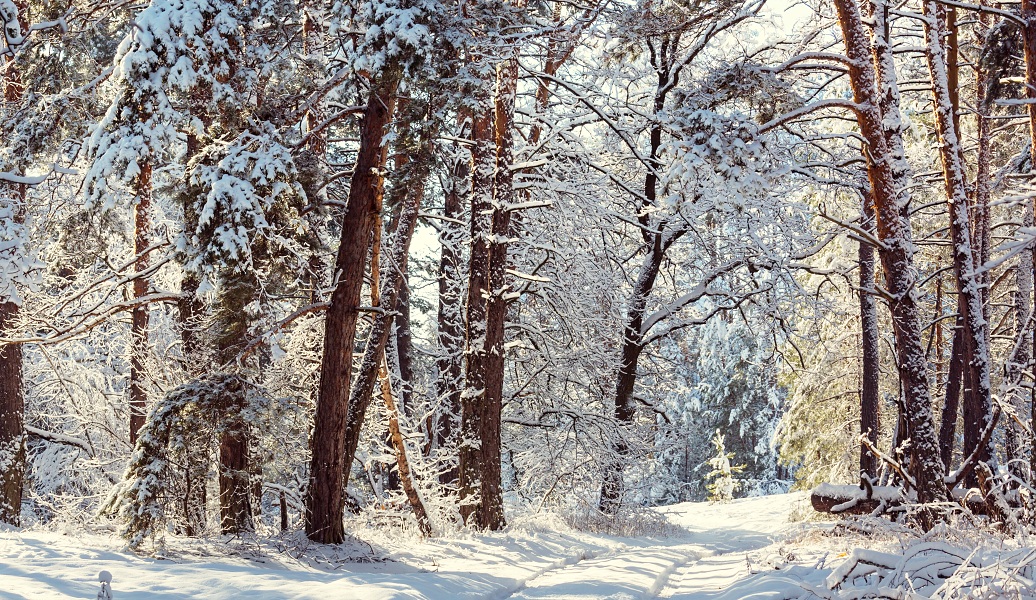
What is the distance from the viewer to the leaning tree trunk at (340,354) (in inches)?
351

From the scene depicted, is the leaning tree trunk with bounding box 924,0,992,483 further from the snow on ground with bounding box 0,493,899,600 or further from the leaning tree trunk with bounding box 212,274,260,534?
the leaning tree trunk with bounding box 212,274,260,534

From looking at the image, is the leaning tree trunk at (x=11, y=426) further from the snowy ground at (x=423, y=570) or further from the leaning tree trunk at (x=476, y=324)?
the leaning tree trunk at (x=476, y=324)

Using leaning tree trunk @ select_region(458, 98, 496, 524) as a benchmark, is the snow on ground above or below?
below

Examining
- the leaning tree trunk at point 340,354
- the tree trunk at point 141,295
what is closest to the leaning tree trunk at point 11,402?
the tree trunk at point 141,295

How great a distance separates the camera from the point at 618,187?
51.3 ft

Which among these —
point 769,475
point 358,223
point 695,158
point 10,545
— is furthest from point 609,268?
point 769,475

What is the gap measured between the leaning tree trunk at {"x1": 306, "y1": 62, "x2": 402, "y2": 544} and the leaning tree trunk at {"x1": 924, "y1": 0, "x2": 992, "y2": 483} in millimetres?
7251

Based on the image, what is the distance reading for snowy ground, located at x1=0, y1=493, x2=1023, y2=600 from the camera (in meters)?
6.09

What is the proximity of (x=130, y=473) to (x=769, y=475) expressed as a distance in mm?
44803

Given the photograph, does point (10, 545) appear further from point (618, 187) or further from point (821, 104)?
point (618, 187)

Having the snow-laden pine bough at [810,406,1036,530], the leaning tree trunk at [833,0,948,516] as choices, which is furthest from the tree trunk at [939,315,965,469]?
the leaning tree trunk at [833,0,948,516]

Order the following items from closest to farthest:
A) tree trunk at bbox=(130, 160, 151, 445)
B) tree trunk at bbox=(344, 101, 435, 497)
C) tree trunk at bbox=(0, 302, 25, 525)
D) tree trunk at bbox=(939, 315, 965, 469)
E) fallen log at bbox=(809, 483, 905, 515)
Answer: tree trunk at bbox=(344, 101, 435, 497)
fallen log at bbox=(809, 483, 905, 515)
tree trunk at bbox=(0, 302, 25, 525)
tree trunk at bbox=(130, 160, 151, 445)
tree trunk at bbox=(939, 315, 965, 469)

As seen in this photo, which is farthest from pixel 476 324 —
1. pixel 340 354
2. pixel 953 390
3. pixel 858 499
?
pixel 953 390

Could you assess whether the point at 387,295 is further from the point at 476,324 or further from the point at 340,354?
the point at 340,354
